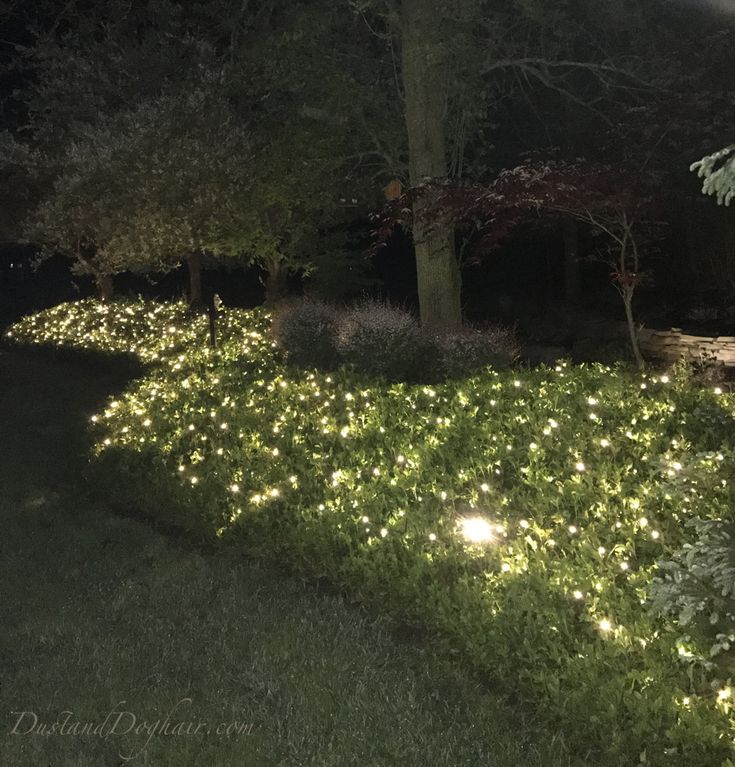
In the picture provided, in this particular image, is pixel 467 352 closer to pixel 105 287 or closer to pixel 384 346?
pixel 384 346

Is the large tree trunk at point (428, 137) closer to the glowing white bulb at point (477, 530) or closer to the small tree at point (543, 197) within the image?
the small tree at point (543, 197)

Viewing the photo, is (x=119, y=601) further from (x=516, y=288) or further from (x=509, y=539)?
(x=516, y=288)

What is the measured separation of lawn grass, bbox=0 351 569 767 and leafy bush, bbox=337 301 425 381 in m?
3.55

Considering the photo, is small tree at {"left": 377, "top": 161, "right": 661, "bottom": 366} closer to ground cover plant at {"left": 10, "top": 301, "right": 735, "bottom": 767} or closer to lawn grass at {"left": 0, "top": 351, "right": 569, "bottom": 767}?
ground cover plant at {"left": 10, "top": 301, "right": 735, "bottom": 767}

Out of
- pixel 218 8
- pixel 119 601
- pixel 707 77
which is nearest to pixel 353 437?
pixel 119 601

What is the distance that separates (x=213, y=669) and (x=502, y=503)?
2.00m

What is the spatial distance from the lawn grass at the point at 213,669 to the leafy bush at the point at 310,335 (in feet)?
14.7

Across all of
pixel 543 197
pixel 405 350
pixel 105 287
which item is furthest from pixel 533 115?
pixel 105 287

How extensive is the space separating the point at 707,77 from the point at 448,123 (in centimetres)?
393

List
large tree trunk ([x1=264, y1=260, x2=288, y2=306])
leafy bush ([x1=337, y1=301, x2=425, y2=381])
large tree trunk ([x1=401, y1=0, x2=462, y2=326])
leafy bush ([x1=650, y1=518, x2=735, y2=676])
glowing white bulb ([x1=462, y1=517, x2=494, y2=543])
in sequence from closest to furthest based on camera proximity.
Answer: leafy bush ([x1=650, y1=518, x2=735, y2=676]) → glowing white bulb ([x1=462, y1=517, x2=494, y2=543]) → leafy bush ([x1=337, y1=301, x2=425, y2=381]) → large tree trunk ([x1=401, y1=0, x2=462, y2=326]) → large tree trunk ([x1=264, y1=260, x2=288, y2=306])

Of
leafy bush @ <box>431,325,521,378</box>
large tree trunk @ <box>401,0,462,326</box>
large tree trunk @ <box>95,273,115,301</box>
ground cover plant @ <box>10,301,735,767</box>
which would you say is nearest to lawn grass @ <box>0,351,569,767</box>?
ground cover plant @ <box>10,301,735,767</box>

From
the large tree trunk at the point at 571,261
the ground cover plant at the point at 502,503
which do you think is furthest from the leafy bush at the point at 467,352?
the large tree trunk at the point at 571,261

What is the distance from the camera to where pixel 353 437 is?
678 centimetres

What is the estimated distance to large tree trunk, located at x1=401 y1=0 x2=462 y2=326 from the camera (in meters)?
10.3
